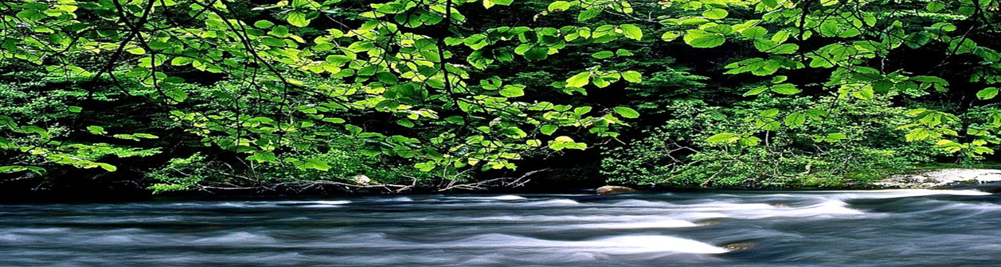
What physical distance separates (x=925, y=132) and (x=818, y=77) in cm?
1733

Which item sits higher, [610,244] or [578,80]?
[578,80]

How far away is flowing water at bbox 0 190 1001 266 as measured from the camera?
5035 millimetres

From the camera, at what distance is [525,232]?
6660 millimetres

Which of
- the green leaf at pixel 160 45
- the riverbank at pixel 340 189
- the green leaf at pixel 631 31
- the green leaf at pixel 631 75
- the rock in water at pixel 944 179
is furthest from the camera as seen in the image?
the riverbank at pixel 340 189

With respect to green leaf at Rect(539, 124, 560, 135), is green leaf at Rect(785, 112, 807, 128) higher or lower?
higher

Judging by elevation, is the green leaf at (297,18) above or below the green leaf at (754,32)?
above

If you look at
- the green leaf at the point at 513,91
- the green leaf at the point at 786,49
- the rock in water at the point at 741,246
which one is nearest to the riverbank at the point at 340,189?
the rock in water at the point at 741,246

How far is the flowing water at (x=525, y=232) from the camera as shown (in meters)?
5.04

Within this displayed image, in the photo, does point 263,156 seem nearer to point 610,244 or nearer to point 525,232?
point 610,244

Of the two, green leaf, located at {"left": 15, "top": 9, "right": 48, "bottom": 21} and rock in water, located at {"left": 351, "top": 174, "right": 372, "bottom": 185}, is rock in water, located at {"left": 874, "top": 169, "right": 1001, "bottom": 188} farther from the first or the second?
green leaf, located at {"left": 15, "top": 9, "right": 48, "bottom": 21}

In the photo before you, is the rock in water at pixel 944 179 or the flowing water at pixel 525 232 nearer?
the flowing water at pixel 525 232

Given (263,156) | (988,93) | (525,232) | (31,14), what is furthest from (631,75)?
(525,232)

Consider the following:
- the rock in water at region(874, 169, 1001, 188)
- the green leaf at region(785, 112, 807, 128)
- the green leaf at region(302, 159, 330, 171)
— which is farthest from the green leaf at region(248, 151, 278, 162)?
the rock in water at region(874, 169, 1001, 188)

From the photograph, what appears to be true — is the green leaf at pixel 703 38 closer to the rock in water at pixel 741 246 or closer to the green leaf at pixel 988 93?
the green leaf at pixel 988 93
